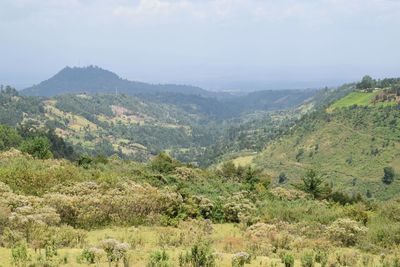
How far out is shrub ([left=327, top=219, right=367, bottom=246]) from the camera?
22094 mm

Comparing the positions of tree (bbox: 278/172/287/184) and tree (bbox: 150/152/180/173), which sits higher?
tree (bbox: 150/152/180/173)

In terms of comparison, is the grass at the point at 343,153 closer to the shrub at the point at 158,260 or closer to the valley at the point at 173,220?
the valley at the point at 173,220

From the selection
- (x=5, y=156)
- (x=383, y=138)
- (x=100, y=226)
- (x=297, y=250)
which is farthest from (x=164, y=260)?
(x=383, y=138)

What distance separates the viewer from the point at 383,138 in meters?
88.7

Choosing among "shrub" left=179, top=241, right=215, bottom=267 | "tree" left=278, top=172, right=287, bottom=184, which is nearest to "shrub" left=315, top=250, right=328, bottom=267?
"shrub" left=179, top=241, right=215, bottom=267

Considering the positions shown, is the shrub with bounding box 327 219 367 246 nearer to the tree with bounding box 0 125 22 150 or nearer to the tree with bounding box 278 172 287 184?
the tree with bounding box 0 125 22 150

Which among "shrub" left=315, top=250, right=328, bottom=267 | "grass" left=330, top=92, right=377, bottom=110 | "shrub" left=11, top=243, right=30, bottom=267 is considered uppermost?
"grass" left=330, top=92, right=377, bottom=110

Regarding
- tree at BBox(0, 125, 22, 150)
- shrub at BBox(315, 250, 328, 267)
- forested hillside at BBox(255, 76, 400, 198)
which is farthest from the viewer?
forested hillside at BBox(255, 76, 400, 198)

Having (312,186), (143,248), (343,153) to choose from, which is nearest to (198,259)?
(143,248)

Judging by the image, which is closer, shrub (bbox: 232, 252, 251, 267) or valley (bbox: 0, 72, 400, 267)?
shrub (bbox: 232, 252, 251, 267)

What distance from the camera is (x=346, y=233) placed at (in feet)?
72.7

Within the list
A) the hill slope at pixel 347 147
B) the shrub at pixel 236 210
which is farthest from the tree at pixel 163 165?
the hill slope at pixel 347 147

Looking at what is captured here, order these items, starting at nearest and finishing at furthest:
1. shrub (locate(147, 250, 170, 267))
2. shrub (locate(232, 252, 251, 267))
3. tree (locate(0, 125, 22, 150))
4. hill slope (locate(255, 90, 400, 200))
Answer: shrub (locate(147, 250, 170, 267))
shrub (locate(232, 252, 251, 267))
tree (locate(0, 125, 22, 150))
hill slope (locate(255, 90, 400, 200))

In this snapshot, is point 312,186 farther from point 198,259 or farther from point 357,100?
point 357,100
